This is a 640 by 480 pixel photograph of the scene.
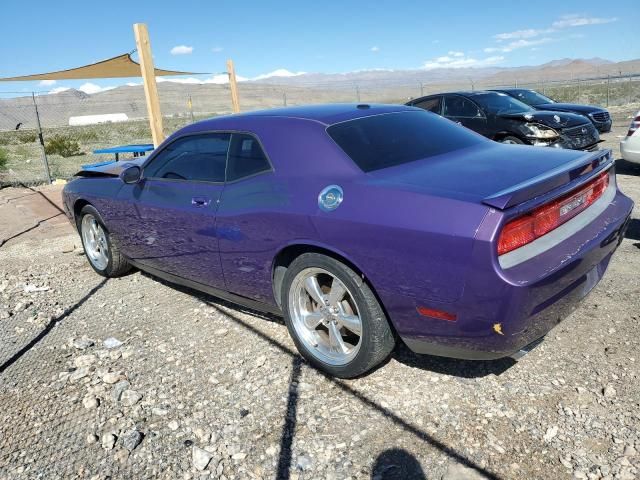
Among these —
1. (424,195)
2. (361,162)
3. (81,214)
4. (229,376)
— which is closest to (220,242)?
(229,376)

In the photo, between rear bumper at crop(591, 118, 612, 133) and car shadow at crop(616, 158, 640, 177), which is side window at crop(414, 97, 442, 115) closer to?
car shadow at crop(616, 158, 640, 177)

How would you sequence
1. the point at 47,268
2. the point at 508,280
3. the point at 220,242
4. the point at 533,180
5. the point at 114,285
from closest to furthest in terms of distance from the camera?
the point at 508,280 → the point at 533,180 → the point at 220,242 → the point at 114,285 → the point at 47,268

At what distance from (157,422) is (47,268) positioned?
143 inches

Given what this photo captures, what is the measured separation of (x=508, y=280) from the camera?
2.22m

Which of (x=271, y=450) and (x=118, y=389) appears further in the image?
(x=118, y=389)

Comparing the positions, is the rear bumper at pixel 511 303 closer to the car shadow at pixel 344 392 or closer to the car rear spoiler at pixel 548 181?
the car rear spoiler at pixel 548 181

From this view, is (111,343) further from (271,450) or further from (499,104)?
(499,104)

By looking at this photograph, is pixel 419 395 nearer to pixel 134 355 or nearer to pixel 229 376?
pixel 229 376

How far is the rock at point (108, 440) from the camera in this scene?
2.64 metres

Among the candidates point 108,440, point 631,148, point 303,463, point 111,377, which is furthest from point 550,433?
point 631,148

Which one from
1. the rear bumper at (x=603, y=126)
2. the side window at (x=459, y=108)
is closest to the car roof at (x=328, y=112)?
the side window at (x=459, y=108)

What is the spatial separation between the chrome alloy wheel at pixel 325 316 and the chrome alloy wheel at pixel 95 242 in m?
2.65

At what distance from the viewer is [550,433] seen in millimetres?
2447

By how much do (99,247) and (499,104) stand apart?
7.36 metres
